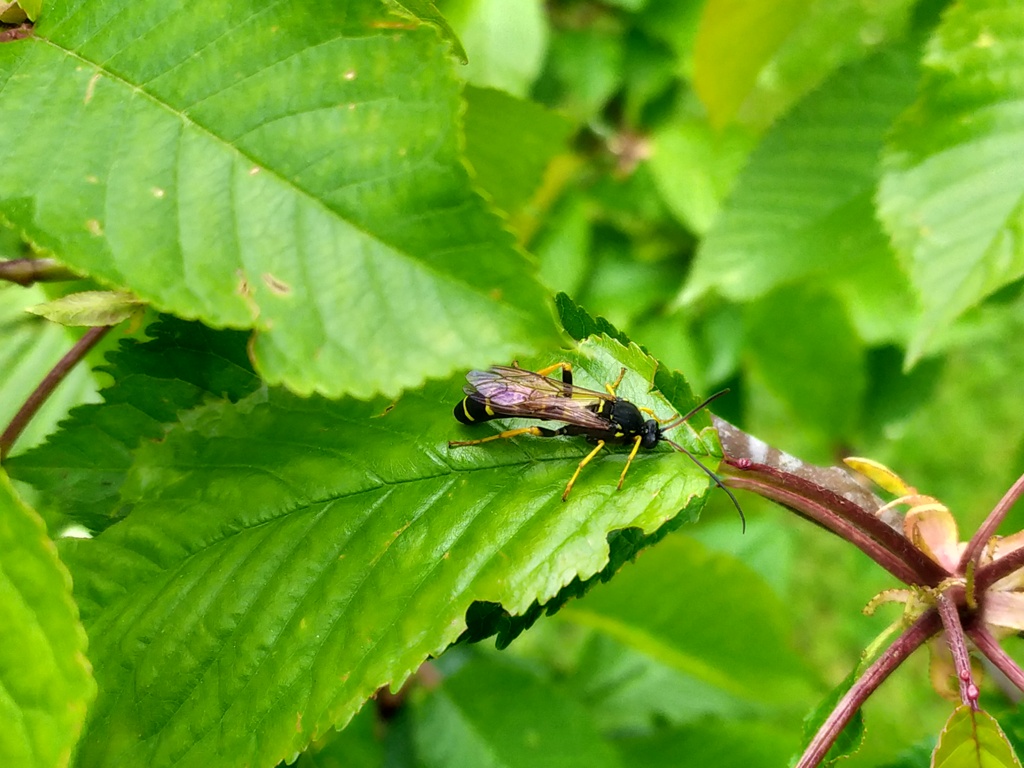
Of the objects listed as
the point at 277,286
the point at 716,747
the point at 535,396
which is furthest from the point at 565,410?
the point at 716,747

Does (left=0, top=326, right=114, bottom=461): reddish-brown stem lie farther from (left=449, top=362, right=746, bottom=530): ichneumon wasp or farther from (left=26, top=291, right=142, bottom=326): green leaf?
(left=449, top=362, right=746, bottom=530): ichneumon wasp

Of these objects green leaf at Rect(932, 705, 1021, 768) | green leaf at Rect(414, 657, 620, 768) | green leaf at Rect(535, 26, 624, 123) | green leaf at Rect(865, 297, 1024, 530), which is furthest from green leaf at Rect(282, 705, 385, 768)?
green leaf at Rect(865, 297, 1024, 530)

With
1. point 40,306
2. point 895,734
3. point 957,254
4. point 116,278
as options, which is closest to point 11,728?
point 116,278

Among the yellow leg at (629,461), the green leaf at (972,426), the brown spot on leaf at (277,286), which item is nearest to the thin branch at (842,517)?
the yellow leg at (629,461)

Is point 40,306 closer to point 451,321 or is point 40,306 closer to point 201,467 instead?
point 201,467

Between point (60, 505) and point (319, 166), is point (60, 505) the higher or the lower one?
the lower one

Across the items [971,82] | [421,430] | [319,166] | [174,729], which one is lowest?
[174,729]

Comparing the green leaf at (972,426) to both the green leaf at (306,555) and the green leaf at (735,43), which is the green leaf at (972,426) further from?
the green leaf at (306,555)
